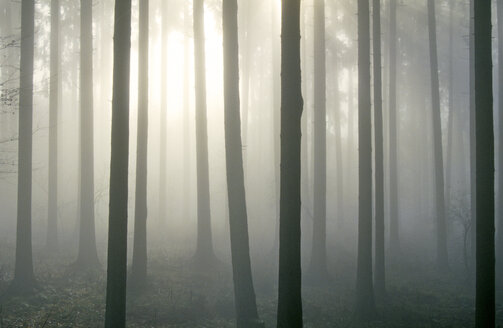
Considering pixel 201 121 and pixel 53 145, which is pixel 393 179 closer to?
pixel 201 121

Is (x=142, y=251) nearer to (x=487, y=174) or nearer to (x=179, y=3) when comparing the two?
(x=487, y=174)

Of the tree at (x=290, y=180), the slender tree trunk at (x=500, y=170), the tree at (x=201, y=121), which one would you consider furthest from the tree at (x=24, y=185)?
the slender tree trunk at (x=500, y=170)

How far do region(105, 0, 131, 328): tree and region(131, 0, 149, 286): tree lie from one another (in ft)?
15.1

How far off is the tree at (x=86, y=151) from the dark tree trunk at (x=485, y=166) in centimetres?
1195

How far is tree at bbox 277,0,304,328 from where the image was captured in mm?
6148

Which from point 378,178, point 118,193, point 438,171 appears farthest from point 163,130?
point 118,193

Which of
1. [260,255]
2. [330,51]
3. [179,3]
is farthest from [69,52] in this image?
[260,255]

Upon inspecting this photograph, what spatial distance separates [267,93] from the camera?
31750mm

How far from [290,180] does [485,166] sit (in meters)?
4.54

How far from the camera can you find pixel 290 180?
6.25 meters

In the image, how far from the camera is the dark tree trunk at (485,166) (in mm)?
7691

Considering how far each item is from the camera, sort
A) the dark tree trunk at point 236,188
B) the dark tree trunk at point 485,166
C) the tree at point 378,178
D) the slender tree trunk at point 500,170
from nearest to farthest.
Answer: the dark tree trunk at point 485,166 < the dark tree trunk at point 236,188 < the tree at point 378,178 < the slender tree trunk at point 500,170

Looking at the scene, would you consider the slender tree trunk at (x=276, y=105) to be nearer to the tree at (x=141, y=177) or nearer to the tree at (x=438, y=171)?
the tree at (x=141, y=177)

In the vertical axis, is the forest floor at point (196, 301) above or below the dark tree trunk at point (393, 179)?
below
